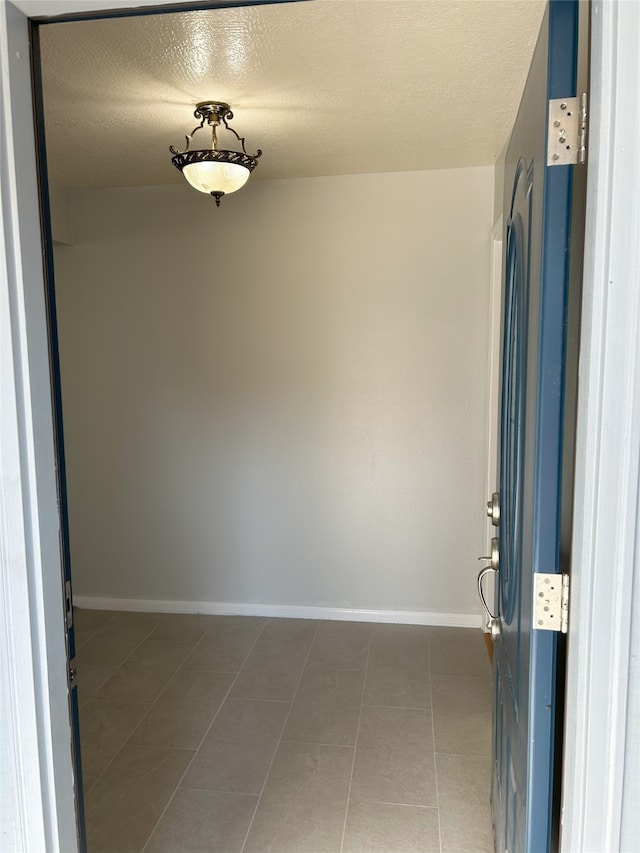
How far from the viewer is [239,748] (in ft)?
8.70

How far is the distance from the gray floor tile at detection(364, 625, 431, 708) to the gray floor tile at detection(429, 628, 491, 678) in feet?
0.16

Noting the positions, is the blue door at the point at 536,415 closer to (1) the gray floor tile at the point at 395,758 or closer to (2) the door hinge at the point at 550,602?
(2) the door hinge at the point at 550,602

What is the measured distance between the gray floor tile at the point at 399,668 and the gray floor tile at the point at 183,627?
103cm

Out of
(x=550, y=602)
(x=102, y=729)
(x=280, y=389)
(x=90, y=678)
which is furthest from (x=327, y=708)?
(x=550, y=602)

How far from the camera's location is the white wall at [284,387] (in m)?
3.57

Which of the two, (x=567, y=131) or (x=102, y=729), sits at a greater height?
(x=567, y=131)

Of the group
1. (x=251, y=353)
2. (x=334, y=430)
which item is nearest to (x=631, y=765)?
(x=334, y=430)

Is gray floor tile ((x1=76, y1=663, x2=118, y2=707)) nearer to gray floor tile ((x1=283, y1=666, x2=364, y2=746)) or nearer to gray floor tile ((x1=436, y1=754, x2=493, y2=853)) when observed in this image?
gray floor tile ((x1=283, y1=666, x2=364, y2=746))

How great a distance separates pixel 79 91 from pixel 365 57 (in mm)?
1074

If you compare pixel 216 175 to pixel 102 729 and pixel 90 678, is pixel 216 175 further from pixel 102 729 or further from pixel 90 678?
pixel 90 678

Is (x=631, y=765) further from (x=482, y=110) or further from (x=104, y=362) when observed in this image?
(x=104, y=362)

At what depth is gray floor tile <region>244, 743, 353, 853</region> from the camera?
2.13 m

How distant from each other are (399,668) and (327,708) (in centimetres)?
52

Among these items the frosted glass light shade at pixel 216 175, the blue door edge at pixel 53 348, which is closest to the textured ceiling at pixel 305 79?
the frosted glass light shade at pixel 216 175
